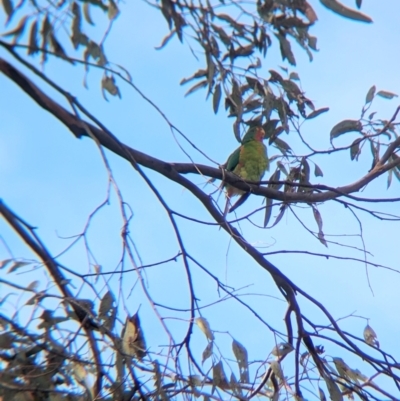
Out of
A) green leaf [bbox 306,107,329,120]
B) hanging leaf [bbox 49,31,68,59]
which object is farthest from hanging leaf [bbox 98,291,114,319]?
green leaf [bbox 306,107,329,120]

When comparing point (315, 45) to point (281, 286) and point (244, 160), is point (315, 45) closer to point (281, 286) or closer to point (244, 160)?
point (281, 286)

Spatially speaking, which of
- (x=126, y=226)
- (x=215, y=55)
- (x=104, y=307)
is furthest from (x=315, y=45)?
(x=104, y=307)

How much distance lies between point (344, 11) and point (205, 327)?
104cm

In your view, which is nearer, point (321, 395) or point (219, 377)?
point (219, 377)

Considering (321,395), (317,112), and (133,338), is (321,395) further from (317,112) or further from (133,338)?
(317,112)

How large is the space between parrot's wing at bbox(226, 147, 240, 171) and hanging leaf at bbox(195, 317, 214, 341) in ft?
11.0

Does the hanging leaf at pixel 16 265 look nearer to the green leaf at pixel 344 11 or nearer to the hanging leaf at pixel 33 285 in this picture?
the hanging leaf at pixel 33 285

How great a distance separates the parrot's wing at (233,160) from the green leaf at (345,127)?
220cm

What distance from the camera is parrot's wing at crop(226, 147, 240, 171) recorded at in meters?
5.71

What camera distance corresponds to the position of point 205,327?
238cm

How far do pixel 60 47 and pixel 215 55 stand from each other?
65cm

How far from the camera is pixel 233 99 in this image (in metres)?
3.04

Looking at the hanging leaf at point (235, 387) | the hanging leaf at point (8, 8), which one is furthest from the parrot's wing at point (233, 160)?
the hanging leaf at point (8, 8)

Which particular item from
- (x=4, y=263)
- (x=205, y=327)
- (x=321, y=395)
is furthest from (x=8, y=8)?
(x=321, y=395)
